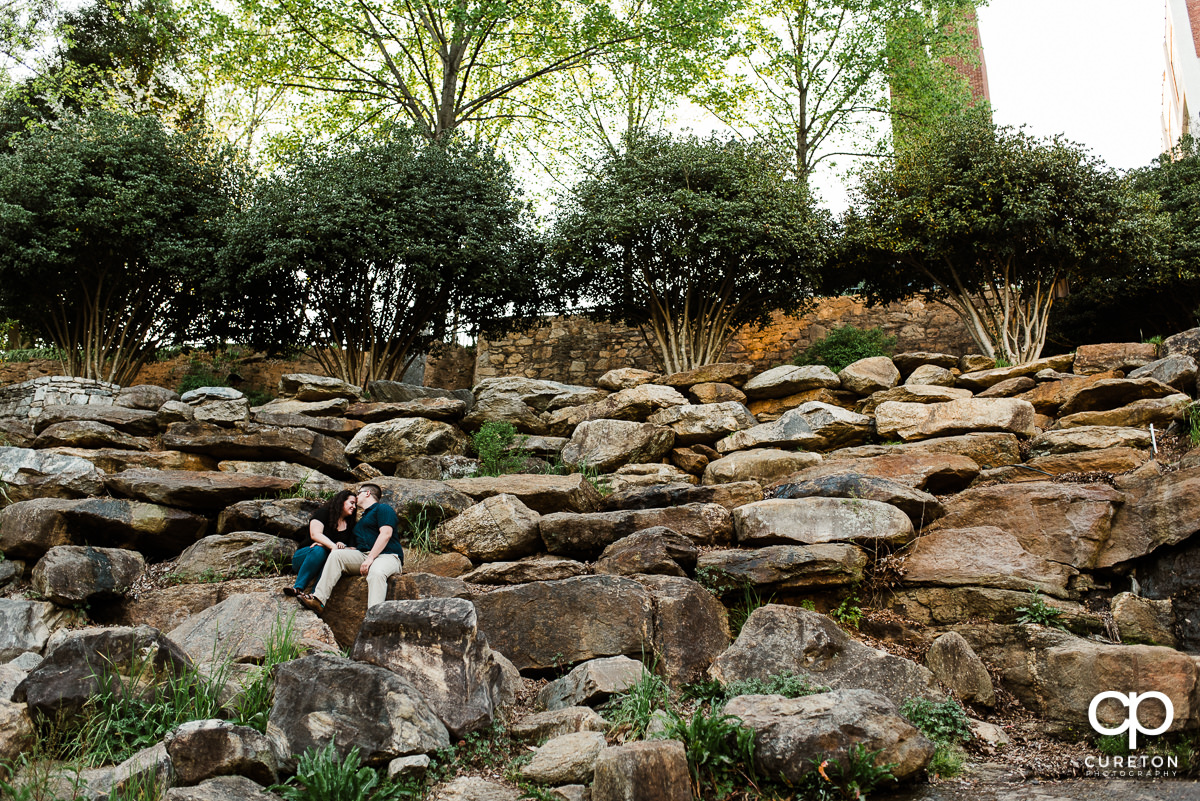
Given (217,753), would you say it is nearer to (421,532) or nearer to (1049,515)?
(421,532)

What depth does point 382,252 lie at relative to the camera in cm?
1075

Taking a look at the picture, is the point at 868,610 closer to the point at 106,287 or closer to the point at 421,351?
the point at 421,351

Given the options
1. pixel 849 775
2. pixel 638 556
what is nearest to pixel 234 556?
pixel 638 556

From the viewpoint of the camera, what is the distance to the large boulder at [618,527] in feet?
21.8

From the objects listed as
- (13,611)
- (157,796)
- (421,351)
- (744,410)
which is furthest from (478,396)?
(157,796)

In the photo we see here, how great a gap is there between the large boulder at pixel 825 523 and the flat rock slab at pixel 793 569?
0.23 m

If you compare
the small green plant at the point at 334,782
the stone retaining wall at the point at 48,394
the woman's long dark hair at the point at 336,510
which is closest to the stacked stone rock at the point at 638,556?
the small green plant at the point at 334,782

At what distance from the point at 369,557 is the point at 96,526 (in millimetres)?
2643

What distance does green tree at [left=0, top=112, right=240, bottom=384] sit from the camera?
35.3 ft

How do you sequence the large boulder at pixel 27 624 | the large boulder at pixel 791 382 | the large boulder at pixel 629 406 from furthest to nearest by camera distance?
the large boulder at pixel 791 382 < the large boulder at pixel 629 406 < the large boulder at pixel 27 624

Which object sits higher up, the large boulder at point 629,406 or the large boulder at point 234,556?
the large boulder at point 629,406

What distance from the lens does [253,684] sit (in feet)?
15.0

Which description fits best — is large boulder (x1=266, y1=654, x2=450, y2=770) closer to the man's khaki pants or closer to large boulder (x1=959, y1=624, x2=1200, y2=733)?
the man's khaki pants

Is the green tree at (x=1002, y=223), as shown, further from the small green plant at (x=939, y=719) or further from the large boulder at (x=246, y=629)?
the large boulder at (x=246, y=629)
